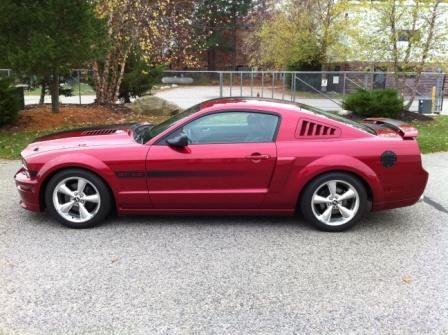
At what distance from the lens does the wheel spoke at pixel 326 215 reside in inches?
199

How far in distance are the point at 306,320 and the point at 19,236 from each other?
123 inches

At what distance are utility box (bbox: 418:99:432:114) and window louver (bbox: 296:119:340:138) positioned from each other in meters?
14.2

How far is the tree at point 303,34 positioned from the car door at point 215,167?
21155 millimetres

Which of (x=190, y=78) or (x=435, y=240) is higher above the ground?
(x=190, y=78)

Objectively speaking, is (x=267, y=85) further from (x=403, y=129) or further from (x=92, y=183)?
(x=92, y=183)

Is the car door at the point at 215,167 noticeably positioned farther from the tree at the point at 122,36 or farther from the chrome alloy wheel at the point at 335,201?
the tree at the point at 122,36

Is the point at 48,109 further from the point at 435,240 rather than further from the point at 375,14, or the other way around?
the point at 435,240

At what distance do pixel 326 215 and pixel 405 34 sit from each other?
11072 mm

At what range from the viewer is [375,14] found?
568 inches

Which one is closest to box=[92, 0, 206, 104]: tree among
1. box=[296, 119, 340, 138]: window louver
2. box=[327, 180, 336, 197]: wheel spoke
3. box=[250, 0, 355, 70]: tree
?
box=[296, 119, 340, 138]: window louver

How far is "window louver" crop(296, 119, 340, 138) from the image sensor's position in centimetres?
512

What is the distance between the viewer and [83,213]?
16.8 ft

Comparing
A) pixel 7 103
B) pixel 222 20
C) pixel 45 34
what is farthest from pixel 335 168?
pixel 222 20

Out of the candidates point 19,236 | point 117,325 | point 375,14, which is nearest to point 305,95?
point 375,14
